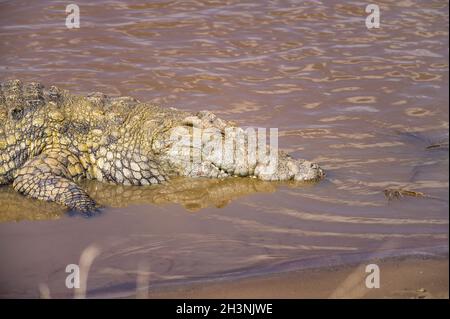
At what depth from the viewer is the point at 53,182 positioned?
5895 mm

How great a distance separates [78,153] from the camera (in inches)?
245

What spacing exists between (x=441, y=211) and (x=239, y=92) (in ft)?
11.3

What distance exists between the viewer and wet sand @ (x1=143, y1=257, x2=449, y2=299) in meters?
4.42

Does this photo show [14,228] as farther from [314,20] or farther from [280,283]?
[314,20]

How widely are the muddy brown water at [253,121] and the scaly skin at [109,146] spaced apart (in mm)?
131

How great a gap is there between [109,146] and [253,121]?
76.7 inches

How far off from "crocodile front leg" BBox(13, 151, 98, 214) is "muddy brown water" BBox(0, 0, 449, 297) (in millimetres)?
125

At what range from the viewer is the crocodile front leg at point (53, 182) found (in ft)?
19.0
